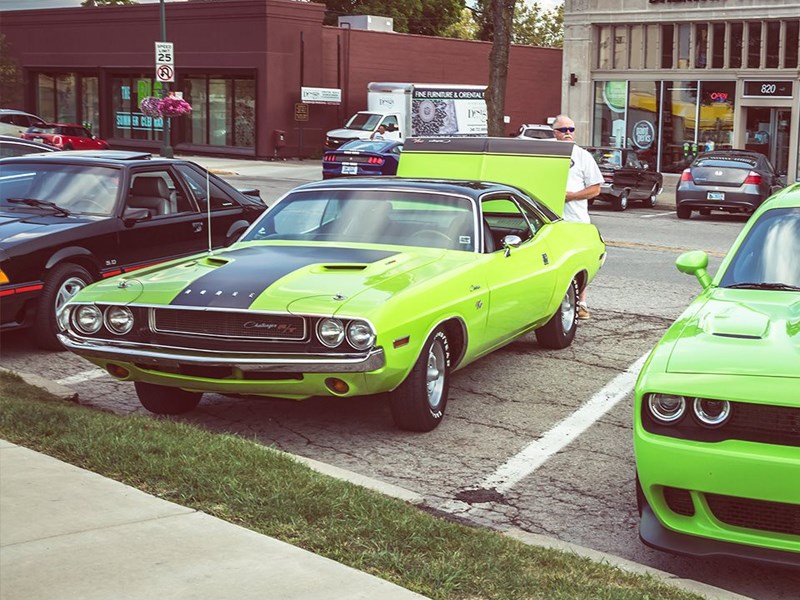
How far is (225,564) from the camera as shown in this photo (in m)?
4.55

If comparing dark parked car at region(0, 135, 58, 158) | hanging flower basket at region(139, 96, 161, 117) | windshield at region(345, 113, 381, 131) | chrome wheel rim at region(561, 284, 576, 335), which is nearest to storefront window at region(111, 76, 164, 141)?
hanging flower basket at region(139, 96, 161, 117)

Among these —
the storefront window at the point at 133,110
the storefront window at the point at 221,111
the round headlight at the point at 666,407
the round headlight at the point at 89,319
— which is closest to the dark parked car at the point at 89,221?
the round headlight at the point at 89,319

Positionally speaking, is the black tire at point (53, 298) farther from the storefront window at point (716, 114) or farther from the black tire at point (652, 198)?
the storefront window at point (716, 114)

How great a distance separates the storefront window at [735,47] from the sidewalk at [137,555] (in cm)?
3187

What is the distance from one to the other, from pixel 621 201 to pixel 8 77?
35.1 m

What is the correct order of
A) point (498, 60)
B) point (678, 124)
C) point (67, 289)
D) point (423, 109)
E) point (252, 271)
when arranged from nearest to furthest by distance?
point (252, 271) → point (67, 289) → point (498, 60) → point (678, 124) → point (423, 109)

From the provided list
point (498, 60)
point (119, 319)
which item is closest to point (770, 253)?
point (119, 319)

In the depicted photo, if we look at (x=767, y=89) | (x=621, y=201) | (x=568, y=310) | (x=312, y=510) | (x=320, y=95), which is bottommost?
(x=312, y=510)

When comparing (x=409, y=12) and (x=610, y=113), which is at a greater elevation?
(x=409, y=12)

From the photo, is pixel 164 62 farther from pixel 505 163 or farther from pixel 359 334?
pixel 359 334

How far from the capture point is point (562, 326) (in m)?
9.73

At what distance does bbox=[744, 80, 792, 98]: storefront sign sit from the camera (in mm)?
33250

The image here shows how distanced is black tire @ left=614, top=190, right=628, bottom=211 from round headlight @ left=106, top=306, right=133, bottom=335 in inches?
773

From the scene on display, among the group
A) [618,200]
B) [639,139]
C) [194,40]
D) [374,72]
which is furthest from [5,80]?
[618,200]
